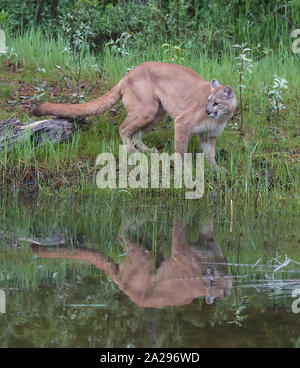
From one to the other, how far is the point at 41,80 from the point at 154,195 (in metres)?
3.10

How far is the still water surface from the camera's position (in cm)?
325

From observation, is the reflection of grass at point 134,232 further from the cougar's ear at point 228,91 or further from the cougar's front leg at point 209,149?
the cougar's ear at point 228,91

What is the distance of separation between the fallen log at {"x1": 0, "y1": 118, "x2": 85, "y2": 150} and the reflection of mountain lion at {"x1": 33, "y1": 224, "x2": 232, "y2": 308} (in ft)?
8.98

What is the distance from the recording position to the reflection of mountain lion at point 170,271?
375 centimetres

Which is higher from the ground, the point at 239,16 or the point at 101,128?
the point at 239,16

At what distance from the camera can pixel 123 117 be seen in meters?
8.52

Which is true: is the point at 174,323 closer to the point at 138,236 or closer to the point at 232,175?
the point at 138,236

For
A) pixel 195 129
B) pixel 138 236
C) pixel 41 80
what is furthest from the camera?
pixel 41 80

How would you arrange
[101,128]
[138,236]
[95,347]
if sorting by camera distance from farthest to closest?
[101,128], [138,236], [95,347]

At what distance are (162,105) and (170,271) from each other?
3.99 metres

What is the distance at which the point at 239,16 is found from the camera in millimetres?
11320

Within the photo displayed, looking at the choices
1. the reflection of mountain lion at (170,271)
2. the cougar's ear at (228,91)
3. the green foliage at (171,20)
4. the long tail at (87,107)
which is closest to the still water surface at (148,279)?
the reflection of mountain lion at (170,271)

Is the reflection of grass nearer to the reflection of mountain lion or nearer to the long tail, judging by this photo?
the reflection of mountain lion

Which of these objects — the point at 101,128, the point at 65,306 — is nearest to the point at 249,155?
Result: the point at 101,128
